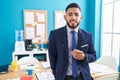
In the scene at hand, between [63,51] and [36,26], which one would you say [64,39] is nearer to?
[63,51]

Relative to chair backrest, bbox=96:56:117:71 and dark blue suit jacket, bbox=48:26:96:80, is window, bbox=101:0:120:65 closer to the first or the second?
chair backrest, bbox=96:56:117:71

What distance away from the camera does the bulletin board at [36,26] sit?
3645mm

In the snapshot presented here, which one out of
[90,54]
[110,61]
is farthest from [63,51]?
[110,61]

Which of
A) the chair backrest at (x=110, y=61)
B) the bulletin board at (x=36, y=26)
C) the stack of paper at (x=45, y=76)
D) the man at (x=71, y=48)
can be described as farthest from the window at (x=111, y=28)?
the man at (x=71, y=48)

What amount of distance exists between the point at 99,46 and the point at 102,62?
964 millimetres

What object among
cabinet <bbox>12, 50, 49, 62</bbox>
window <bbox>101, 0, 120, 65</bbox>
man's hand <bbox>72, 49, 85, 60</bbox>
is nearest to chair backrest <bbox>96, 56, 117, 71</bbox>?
window <bbox>101, 0, 120, 65</bbox>

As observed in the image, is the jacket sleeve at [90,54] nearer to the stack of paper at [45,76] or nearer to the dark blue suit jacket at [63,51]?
the dark blue suit jacket at [63,51]

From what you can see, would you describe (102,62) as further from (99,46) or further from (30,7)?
(30,7)

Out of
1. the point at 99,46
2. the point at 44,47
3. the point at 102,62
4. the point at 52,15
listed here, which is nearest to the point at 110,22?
the point at 99,46

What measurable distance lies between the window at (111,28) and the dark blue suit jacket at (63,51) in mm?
1985

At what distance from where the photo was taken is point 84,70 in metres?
1.46

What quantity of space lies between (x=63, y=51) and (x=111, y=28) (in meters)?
2.52

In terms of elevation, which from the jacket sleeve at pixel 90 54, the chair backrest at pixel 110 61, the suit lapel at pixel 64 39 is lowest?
the chair backrest at pixel 110 61

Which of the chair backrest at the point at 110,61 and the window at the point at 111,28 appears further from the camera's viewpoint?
the window at the point at 111,28
